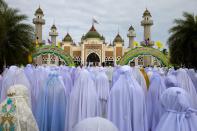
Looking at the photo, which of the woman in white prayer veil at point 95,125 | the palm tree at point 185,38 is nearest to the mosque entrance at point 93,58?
the palm tree at point 185,38

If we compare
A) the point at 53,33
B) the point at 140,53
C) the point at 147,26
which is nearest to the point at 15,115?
the point at 140,53

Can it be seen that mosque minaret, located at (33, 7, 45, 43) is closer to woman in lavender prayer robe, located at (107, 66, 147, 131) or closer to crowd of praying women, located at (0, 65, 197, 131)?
crowd of praying women, located at (0, 65, 197, 131)

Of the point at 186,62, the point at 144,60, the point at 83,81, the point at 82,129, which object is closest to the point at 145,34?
the point at 144,60

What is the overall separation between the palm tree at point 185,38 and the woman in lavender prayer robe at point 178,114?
15521 millimetres

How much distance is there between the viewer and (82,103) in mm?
4910

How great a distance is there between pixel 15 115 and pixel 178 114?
183 cm

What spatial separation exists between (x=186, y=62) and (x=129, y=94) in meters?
15.9

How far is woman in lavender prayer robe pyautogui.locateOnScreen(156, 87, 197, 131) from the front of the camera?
2.89 meters

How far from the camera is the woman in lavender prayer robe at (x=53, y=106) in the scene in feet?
17.4

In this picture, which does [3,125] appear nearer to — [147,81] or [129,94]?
[129,94]

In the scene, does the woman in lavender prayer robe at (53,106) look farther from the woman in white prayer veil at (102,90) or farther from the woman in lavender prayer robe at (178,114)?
the woman in lavender prayer robe at (178,114)

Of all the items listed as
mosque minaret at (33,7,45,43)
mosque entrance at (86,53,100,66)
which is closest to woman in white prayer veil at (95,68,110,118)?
mosque minaret at (33,7,45,43)

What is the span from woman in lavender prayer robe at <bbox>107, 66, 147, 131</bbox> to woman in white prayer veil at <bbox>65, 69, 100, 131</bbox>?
46 centimetres

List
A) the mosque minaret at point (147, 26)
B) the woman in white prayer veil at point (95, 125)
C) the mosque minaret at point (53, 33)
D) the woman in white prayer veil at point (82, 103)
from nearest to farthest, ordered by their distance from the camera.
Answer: the woman in white prayer veil at point (95, 125), the woman in white prayer veil at point (82, 103), the mosque minaret at point (147, 26), the mosque minaret at point (53, 33)
